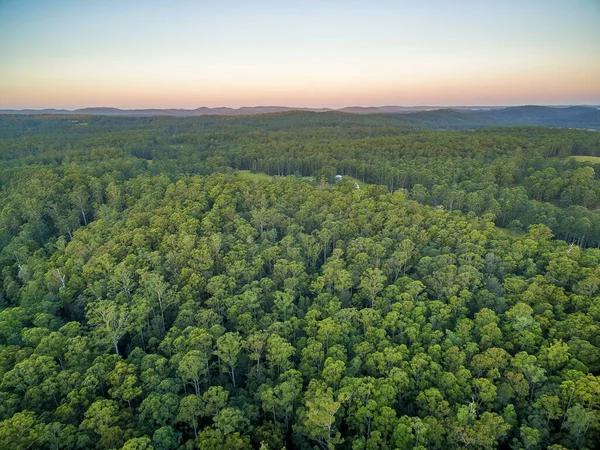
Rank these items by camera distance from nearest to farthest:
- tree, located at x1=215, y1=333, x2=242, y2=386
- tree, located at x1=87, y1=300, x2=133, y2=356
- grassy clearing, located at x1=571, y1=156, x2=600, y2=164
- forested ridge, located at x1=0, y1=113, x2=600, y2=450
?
forested ridge, located at x1=0, y1=113, x2=600, y2=450
tree, located at x1=215, y1=333, x2=242, y2=386
tree, located at x1=87, y1=300, x2=133, y2=356
grassy clearing, located at x1=571, y1=156, x2=600, y2=164

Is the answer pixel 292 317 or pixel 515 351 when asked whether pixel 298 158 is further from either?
pixel 515 351

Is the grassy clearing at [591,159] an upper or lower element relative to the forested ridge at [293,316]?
upper

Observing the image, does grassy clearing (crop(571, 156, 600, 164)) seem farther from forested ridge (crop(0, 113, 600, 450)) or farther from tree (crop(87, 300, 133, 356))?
tree (crop(87, 300, 133, 356))

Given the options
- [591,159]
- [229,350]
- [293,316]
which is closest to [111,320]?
[229,350]

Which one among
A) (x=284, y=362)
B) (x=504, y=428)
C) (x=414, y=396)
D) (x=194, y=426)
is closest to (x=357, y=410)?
(x=414, y=396)

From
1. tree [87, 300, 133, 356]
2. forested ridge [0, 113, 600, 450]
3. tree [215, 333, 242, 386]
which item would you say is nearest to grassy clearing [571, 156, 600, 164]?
forested ridge [0, 113, 600, 450]

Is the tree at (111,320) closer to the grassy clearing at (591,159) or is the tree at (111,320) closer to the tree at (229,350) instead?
the tree at (229,350)

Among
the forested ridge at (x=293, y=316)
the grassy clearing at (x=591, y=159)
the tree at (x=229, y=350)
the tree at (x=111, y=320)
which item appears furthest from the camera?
the grassy clearing at (x=591, y=159)

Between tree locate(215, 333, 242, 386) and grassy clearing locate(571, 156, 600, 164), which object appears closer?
tree locate(215, 333, 242, 386)

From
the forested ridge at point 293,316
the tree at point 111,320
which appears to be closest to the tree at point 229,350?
the forested ridge at point 293,316
